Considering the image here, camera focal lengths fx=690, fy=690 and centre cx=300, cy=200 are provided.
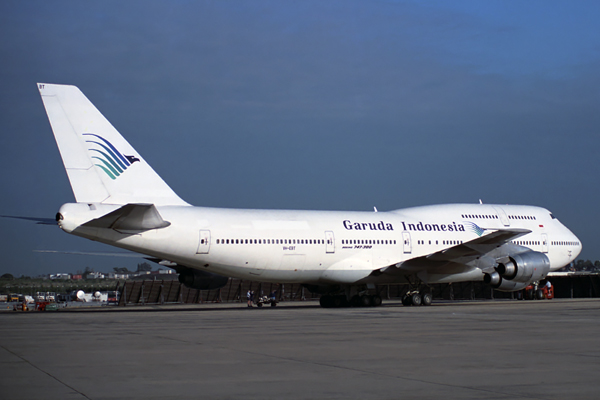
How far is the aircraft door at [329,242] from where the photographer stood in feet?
88.2

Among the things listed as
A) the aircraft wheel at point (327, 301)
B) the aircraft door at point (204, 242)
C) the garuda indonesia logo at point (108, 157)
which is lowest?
the aircraft wheel at point (327, 301)

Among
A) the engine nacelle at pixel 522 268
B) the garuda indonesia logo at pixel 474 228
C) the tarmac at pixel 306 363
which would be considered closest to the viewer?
the tarmac at pixel 306 363

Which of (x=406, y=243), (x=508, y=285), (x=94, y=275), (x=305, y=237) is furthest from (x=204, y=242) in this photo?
(x=94, y=275)

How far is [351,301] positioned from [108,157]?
38.2 feet

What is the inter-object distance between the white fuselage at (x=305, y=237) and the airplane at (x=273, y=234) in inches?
1.6

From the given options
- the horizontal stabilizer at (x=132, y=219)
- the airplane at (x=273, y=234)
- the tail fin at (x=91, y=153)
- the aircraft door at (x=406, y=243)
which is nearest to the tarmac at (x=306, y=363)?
the horizontal stabilizer at (x=132, y=219)

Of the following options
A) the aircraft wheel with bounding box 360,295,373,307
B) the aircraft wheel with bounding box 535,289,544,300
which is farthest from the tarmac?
the aircraft wheel with bounding box 535,289,544,300

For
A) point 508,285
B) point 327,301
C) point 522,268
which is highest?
point 522,268

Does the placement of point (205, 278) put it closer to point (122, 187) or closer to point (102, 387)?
point (122, 187)

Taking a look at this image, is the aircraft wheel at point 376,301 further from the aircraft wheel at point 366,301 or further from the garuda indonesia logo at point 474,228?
the garuda indonesia logo at point 474,228

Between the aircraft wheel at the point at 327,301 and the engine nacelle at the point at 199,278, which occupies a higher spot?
the engine nacelle at the point at 199,278

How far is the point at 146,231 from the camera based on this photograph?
23.2m

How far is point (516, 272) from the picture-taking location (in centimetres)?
2817

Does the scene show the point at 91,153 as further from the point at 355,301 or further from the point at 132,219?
the point at 355,301
